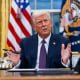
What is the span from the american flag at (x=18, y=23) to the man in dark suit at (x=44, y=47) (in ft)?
4.92

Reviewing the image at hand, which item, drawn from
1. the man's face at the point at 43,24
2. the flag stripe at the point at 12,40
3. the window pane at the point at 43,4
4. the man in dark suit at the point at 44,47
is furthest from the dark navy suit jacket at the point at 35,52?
the window pane at the point at 43,4

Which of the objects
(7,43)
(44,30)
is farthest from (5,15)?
(44,30)

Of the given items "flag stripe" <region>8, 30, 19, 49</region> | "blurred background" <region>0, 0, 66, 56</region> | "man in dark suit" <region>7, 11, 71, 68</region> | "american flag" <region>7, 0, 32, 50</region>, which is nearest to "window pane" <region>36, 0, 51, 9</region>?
"blurred background" <region>0, 0, 66, 56</region>

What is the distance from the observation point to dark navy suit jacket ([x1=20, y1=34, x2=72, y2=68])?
2615 mm

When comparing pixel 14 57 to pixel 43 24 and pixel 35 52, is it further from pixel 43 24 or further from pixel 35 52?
pixel 43 24

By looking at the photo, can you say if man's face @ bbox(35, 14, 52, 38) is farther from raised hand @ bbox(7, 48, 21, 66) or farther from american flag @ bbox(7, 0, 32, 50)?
american flag @ bbox(7, 0, 32, 50)

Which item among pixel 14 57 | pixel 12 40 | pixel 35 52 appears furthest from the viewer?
pixel 12 40

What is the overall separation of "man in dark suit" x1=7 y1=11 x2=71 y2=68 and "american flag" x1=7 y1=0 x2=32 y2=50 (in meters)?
1.50

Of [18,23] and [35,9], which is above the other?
[35,9]

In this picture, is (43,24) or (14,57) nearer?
(14,57)

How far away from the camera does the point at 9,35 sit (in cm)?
427

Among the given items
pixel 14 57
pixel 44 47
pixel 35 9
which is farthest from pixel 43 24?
pixel 35 9

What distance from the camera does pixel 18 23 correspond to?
4367 mm

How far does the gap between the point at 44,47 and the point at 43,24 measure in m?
0.27
